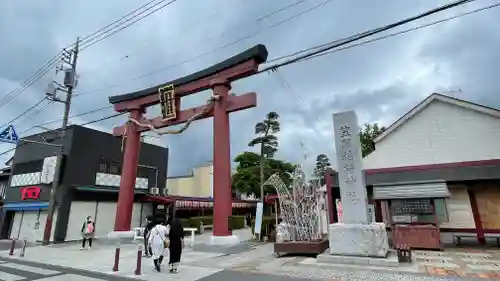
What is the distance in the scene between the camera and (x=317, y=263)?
28.1ft

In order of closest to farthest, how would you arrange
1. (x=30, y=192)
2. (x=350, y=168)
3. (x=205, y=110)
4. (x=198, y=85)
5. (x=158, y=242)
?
(x=158, y=242)
(x=350, y=168)
(x=205, y=110)
(x=198, y=85)
(x=30, y=192)

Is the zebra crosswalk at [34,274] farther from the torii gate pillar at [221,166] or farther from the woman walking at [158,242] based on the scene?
the torii gate pillar at [221,166]

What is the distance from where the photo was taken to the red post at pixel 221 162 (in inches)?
478

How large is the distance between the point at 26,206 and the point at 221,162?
15.8 m

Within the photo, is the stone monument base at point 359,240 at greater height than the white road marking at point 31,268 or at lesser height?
greater

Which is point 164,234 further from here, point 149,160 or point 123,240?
point 149,160

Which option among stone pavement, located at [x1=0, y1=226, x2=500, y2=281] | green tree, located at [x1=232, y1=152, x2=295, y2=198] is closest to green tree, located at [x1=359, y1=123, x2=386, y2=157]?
green tree, located at [x1=232, y1=152, x2=295, y2=198]

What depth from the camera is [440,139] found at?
578 inches

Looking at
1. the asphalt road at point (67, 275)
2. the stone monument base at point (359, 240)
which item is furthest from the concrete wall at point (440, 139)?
the asphalt road at point (67, 275)

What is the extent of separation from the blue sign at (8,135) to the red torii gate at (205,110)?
16.5 ft

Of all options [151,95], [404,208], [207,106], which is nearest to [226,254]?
[207,106]

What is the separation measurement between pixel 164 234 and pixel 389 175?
9949 millimetres

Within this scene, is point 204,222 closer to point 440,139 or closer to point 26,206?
point 26,206

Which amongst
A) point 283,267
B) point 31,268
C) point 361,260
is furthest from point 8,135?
point 361,260
